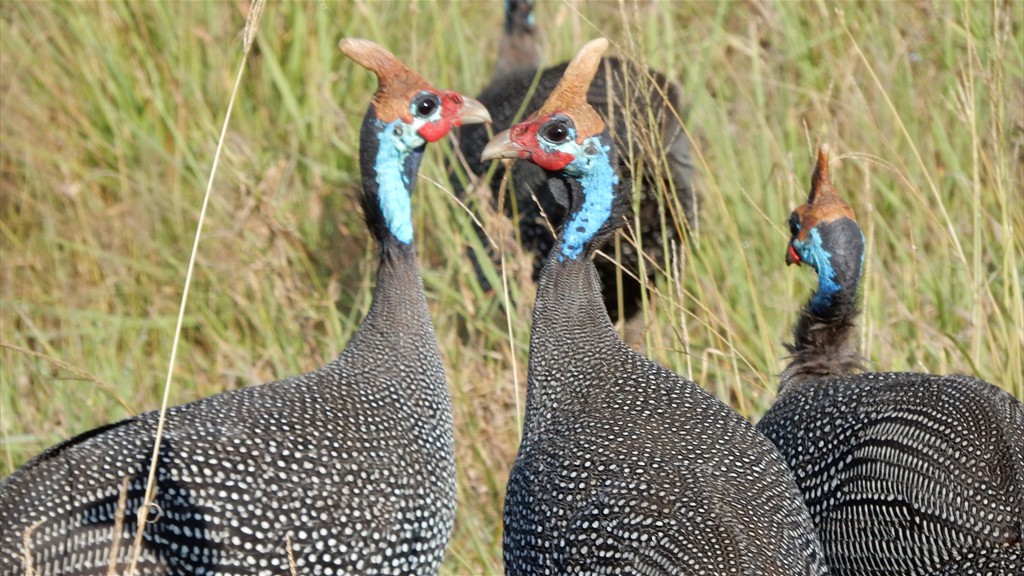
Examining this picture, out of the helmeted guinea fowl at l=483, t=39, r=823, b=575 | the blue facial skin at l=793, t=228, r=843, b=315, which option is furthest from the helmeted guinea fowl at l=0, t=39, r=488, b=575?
the blue facial skin at l=793, t=228, r=843, b=315

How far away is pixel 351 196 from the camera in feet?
15.4

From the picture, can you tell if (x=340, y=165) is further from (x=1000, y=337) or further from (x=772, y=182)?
(x=1000, y=337)

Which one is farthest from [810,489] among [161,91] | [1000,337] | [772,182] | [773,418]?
[161,91]

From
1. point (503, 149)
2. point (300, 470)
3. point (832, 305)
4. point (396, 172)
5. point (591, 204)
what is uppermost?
point (503, 149)

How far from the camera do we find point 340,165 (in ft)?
19.6

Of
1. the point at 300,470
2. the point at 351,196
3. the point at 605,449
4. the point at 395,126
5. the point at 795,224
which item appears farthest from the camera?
the point at 351,196

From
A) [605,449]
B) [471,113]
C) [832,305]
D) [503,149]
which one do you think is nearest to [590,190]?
[503,149]

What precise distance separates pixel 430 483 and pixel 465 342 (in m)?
1.89

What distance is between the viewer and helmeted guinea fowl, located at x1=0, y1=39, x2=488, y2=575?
3557 mm

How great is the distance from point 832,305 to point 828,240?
185mm

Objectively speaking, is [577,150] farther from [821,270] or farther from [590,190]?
[821,270]

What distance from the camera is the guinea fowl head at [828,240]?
4.26 m

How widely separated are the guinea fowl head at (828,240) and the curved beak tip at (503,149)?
2.88ft

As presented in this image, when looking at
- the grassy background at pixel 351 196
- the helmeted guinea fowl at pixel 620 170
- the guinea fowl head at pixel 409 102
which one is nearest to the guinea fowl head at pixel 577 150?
the guinea fowl head at pixel 409 102
